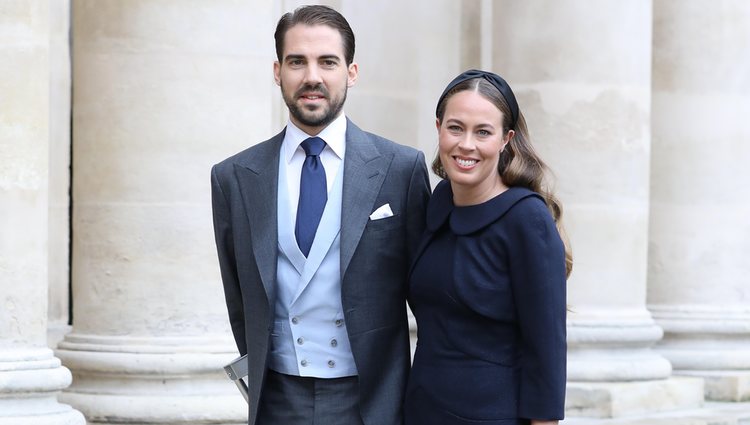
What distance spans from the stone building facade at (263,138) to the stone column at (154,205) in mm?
11

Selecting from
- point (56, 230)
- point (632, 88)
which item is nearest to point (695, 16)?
point (632, 88)

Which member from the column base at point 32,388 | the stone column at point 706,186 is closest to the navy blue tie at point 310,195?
the column base at point 32,388

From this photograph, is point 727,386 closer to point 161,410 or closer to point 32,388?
point 161,410

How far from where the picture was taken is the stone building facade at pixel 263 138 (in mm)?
6836

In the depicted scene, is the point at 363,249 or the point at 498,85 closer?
the point at 498,85

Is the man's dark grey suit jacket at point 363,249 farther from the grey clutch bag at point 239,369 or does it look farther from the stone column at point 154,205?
the stone column at point 154,205

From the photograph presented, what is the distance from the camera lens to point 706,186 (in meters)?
11.2

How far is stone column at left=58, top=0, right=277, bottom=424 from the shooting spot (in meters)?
7.56

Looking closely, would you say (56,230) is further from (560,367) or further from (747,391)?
(560,367)

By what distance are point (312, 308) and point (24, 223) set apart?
8.82ft

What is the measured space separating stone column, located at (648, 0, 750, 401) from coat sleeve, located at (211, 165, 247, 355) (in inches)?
266

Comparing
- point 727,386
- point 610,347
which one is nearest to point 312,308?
point 610,347

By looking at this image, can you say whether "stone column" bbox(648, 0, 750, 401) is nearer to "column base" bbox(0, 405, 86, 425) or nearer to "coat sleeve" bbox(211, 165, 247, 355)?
"column base" bbox(0, 405, 86, 425)

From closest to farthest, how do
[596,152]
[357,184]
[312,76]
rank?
[312,76] → [357,184] → [596,152]
